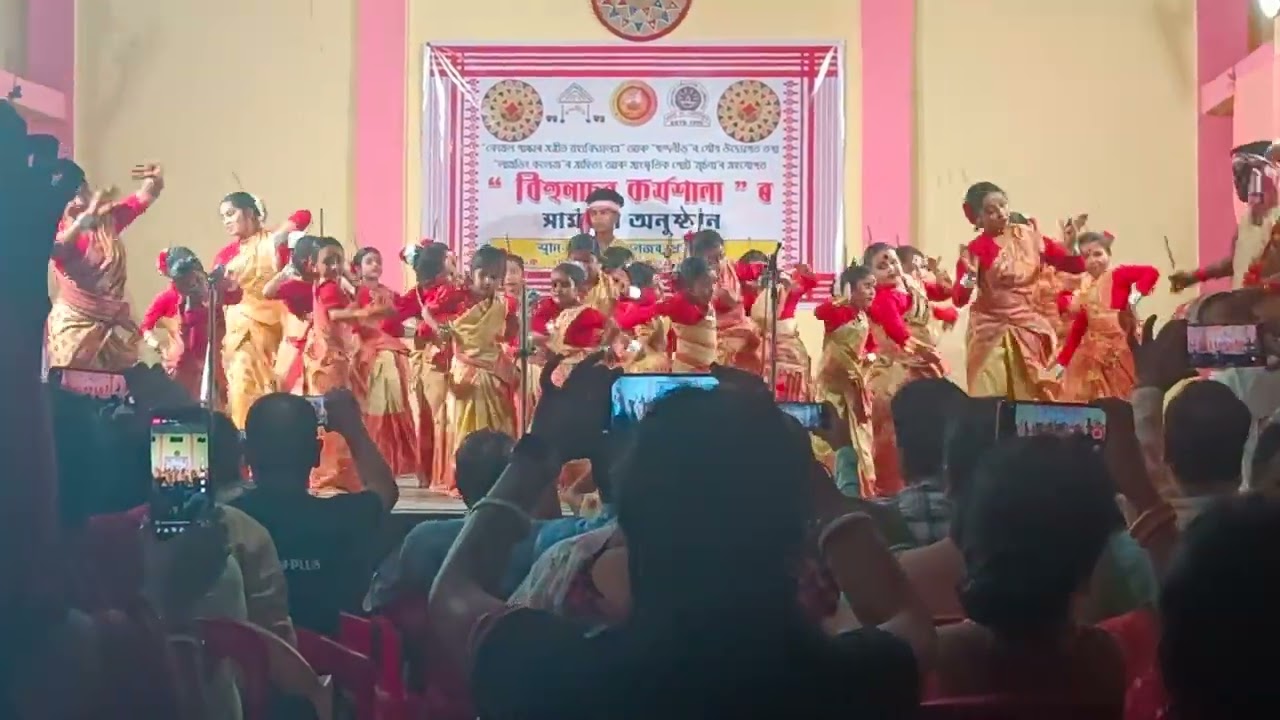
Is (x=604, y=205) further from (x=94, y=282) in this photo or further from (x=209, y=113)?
(x=94, y=282)

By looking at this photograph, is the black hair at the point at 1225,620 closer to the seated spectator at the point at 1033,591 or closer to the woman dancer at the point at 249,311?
the seated spectator at the point at 1033,591

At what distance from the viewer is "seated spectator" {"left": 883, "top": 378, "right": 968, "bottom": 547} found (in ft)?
8.30

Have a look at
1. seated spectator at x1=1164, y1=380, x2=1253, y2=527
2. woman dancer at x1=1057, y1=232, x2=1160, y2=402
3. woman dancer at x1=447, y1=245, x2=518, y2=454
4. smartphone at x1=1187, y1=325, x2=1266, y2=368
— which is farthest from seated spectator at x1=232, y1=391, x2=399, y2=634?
woman dancer at x1=1057, y1=232, x2=1160, y2=402

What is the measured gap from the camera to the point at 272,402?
2.65 m

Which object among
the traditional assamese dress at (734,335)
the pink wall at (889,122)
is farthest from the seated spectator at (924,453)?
the pink wall at (889,122)

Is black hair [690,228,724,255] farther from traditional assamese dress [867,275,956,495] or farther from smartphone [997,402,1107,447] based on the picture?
smartphone [997,402,1107,447]

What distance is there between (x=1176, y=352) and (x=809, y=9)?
21.2 ft

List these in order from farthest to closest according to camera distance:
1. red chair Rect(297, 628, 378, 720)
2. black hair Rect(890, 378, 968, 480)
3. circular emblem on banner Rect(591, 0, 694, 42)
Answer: circular emblem on banner Rect(591, 0, 694, 42) < black hair Rect(890, 378, 968, 480) < red chair Rect(297, 628, 378, 720)

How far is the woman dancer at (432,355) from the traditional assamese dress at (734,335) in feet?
4.12

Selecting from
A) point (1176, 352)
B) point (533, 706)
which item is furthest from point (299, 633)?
point (1176, 352)

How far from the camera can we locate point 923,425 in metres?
2.66

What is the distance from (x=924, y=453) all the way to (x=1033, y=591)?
0.92m

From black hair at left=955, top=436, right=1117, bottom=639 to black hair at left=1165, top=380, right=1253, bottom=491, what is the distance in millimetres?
589

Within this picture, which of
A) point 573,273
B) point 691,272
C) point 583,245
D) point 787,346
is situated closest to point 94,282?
point 573,273
